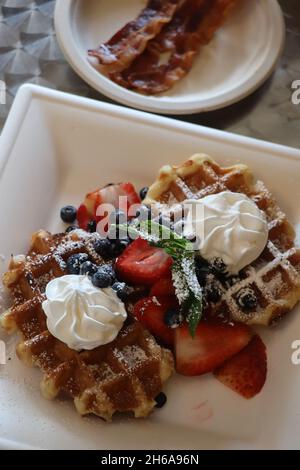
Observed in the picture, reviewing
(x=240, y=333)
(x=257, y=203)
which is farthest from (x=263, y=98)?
(x=240, y=333)

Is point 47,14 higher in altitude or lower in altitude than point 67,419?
higher

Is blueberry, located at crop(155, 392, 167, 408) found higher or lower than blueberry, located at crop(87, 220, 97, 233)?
lower

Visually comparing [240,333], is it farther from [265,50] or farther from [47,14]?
[47,14]

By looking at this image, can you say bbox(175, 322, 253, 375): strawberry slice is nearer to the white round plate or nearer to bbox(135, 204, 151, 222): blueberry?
bbox(135, 204, 151, 222): blueberry

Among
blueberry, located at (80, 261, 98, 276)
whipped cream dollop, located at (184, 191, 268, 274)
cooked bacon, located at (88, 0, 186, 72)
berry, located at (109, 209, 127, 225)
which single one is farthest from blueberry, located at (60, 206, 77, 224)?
cooked bacon, located at (88, 0, 186, 72)
